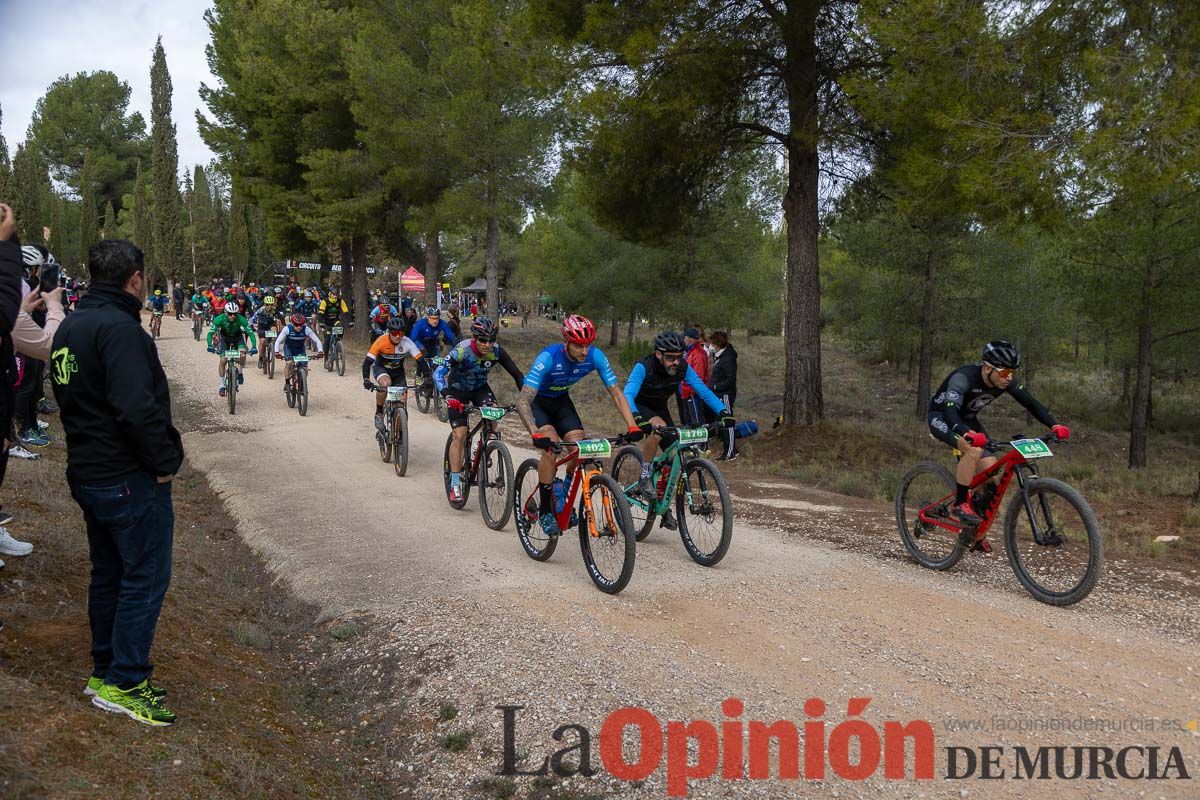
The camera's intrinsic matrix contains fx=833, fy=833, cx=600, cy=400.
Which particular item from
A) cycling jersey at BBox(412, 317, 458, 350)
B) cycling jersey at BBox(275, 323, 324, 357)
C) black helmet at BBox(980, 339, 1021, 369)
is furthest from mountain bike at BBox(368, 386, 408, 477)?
black helmet at BBox(980, 339, 1021, 369)

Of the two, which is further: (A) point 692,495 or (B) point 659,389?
(B) point 659,389

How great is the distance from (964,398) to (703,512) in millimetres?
2428

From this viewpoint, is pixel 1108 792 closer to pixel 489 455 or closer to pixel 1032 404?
pixel 1032 404

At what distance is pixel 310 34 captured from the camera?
2922 centimetres

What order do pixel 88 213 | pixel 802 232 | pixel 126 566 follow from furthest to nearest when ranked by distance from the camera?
pixel 88 213 → pixel 802 232 → pixel 126 566

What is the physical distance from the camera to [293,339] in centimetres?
1641

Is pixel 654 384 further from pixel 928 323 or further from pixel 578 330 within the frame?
pixel 928 323

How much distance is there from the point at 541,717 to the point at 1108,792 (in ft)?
9.17

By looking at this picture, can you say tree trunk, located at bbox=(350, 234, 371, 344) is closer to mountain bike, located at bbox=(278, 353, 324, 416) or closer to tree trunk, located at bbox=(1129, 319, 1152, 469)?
mountain bike, located at bbox=(278, 353, 324, 416)

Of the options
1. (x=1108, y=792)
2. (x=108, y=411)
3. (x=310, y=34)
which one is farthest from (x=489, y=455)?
(x=310, y=34)

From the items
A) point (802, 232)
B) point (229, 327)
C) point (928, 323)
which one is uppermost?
point (802, 232)

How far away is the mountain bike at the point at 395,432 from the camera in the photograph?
448 inches

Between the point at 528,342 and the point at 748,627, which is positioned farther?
the point at 528,342

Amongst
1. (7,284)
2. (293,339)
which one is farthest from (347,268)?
(7,284)
